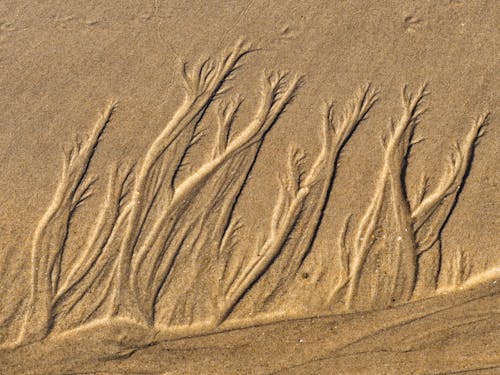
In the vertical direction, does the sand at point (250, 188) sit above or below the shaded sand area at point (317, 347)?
above

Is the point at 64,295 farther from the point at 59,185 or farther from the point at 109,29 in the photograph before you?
the point at 109,29

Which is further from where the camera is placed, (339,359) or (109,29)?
(109,29)

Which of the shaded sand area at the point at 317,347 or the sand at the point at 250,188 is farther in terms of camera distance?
the sand at the point at 250,188

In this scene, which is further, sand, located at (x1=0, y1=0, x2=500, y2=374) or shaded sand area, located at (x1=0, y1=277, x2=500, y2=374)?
sand, located at (x1=0, y1=0, x2=500, y2=374)

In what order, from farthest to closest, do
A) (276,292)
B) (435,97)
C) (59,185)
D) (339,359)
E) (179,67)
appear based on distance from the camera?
(179,67), (435,97), (59,185), (276,292), (339,359)

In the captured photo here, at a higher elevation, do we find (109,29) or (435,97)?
(109,29)

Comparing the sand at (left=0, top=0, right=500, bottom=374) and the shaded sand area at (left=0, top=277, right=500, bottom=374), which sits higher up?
the sand at (left=0, top=0, right=500, bottom=374)

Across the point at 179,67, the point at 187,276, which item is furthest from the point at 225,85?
the point at 187,276
